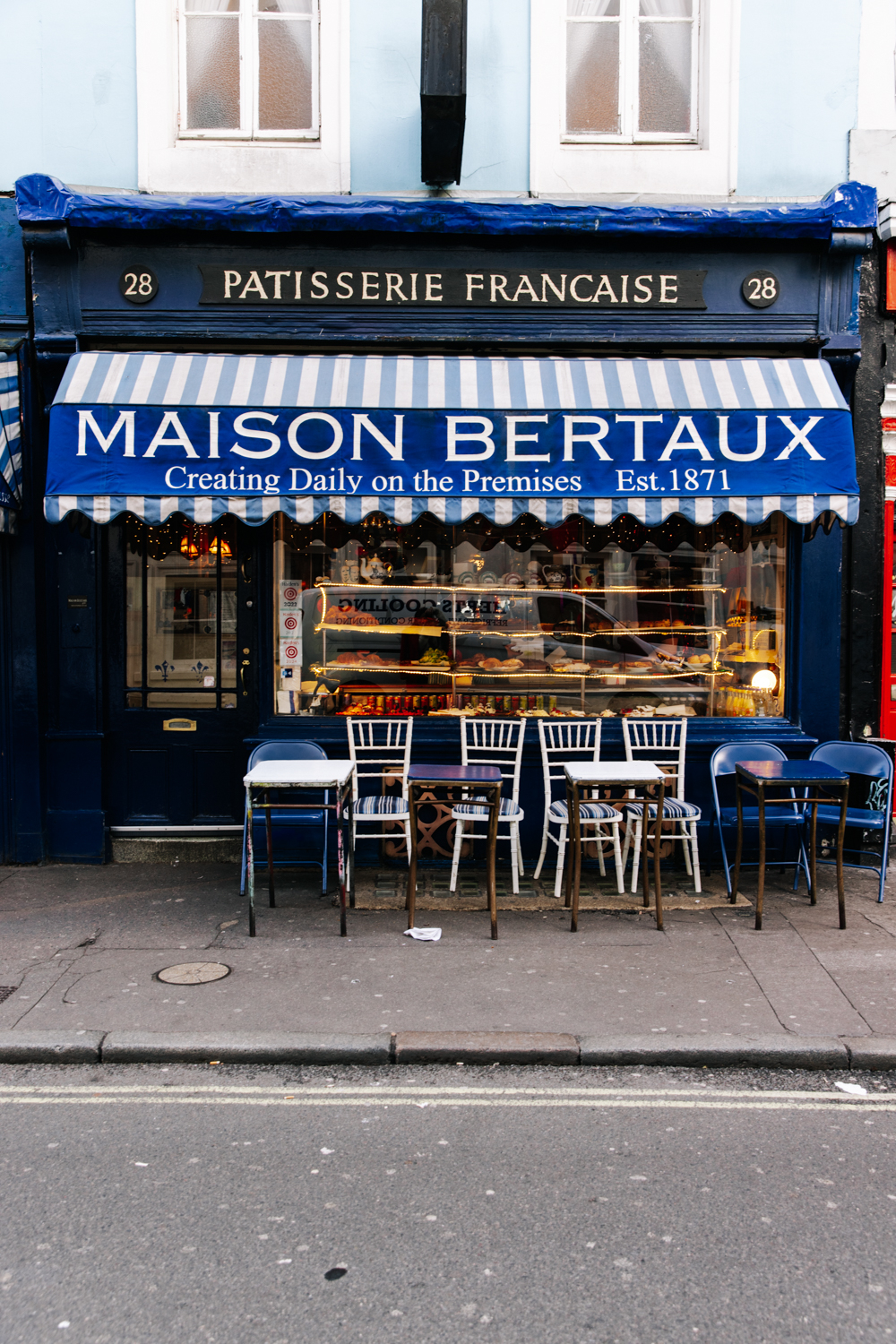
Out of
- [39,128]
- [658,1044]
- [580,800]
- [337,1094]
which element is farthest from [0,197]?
[658,1044]

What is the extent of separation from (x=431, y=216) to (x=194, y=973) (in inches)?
226

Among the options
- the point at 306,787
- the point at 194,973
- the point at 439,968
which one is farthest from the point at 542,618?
the point at 194,973

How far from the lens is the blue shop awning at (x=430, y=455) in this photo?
21.9 feet

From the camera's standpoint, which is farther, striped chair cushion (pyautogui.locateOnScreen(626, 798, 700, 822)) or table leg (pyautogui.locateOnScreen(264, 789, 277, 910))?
striped chair cushion (pyautogui.locateOnScreen(626, 798, 700, 822))

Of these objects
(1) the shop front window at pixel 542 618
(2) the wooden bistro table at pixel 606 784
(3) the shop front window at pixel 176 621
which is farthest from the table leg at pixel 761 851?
(3) the shop front window at pixel 176 621

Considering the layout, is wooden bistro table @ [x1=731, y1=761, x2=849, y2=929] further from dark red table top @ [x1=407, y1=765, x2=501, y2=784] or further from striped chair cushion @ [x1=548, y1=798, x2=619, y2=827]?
dark red table top @ [x1=407, y1=765, x2=501, y2=784]

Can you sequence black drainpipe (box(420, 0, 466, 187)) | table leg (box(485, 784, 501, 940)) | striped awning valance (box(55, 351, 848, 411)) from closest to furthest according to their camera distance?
1. table leg (box(485, 784, 501, 940))
2. striped awning valance (box(55, 351, 848, 411))
3. black drainpipe (box(420, 0, 466, 187))

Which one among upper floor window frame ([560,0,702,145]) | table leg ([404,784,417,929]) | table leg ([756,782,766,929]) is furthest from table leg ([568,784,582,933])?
upper floor window frame ([560,0,702,145])

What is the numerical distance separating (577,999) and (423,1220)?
6.72 feet

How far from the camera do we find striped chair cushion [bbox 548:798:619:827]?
7.02m

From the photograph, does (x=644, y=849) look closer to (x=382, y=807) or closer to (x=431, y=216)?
(x=382, y=807)

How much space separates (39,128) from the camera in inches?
313

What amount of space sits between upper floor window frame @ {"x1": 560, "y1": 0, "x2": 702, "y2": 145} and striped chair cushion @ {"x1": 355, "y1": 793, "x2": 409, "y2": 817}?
5605mm

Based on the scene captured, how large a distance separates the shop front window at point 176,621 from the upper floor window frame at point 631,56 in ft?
15.2
